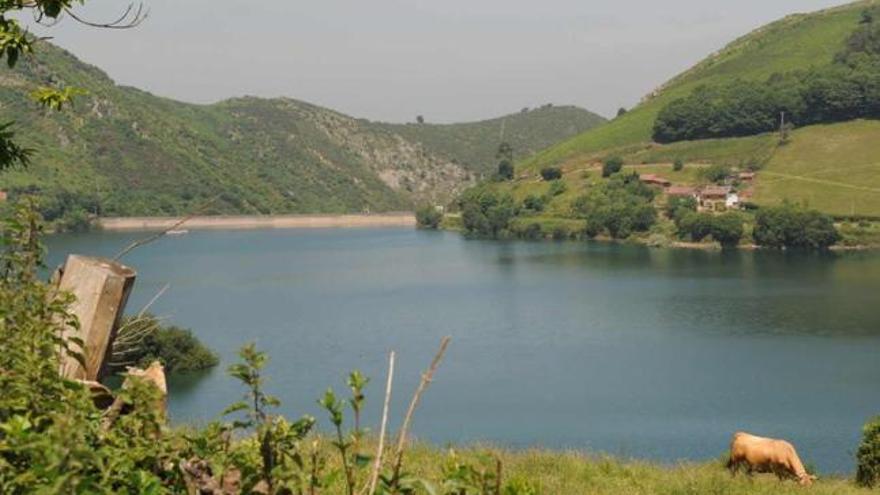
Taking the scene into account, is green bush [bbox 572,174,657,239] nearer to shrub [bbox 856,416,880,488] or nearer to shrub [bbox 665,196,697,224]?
shrub [bbox 665,196,697,224]

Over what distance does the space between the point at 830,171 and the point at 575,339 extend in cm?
8580

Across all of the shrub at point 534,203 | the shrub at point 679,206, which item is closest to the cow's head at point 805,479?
the shrub at point 679,206

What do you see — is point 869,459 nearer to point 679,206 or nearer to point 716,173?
point 679,206

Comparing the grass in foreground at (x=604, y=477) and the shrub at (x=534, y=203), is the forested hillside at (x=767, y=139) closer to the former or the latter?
the shrub at (x=534, y=203)

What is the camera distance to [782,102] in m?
163

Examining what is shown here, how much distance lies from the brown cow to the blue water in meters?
11.4

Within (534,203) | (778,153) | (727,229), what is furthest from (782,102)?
(727,229)

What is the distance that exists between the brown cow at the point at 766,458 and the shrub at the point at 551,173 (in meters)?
151

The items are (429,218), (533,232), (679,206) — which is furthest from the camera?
(429,218)

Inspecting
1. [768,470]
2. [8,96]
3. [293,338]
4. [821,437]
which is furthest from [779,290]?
[8,96]

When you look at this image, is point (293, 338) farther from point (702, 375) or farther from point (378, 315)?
point (702, 375)

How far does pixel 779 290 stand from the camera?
8212cm

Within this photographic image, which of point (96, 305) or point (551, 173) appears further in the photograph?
point (551, 173)

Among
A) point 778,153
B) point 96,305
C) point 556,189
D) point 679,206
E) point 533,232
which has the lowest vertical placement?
point 533,232
